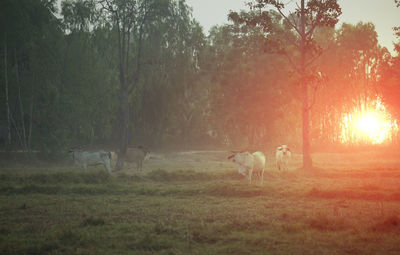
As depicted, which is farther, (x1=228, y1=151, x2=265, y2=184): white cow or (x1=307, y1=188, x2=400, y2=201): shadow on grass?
(x1=228, y1=151, x2=265, y2=184): white cow

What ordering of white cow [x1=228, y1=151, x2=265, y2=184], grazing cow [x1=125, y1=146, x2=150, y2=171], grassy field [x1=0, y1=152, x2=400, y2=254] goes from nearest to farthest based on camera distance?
1. grassy field [x1=0, y1=152, x2=400, y2=254]
2. white cow [x1=228, y1=151, x2=265, y2=184]
3. grazing cow [x1=125, y1=146, x2=150, y2=171]

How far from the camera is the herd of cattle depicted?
67.0 feet

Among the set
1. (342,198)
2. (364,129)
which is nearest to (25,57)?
(342,198)

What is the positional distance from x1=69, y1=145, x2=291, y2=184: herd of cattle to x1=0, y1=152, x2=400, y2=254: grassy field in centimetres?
318

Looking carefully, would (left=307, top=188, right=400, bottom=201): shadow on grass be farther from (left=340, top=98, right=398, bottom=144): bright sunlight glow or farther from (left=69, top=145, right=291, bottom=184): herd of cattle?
(left=340, top=98, right=398, bottom=144): bright sunlight glow

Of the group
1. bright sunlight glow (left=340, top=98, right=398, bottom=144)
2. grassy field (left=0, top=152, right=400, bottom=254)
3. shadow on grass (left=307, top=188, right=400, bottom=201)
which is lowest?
grassy field (left=0, top=152, right=400, bottom=254)

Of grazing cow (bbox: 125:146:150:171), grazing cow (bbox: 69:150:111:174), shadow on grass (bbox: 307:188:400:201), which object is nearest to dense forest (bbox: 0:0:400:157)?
grazing cow (bbox: 125:146:150:171)

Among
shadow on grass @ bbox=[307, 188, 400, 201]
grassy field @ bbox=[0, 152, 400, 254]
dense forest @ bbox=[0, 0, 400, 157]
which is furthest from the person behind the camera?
dense forest @ bbox=[0, 0, 400, 157]

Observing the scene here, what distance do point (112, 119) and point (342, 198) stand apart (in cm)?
3889

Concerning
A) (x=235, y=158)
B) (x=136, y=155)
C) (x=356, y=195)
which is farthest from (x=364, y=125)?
(x=356, y=195)

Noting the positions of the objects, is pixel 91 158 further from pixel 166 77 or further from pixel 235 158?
pixel 166 77

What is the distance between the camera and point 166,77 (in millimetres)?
46812

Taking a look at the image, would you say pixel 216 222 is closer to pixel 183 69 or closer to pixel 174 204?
pixel 174 204

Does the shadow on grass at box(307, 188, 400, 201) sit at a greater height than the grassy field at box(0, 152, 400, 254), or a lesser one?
greater
